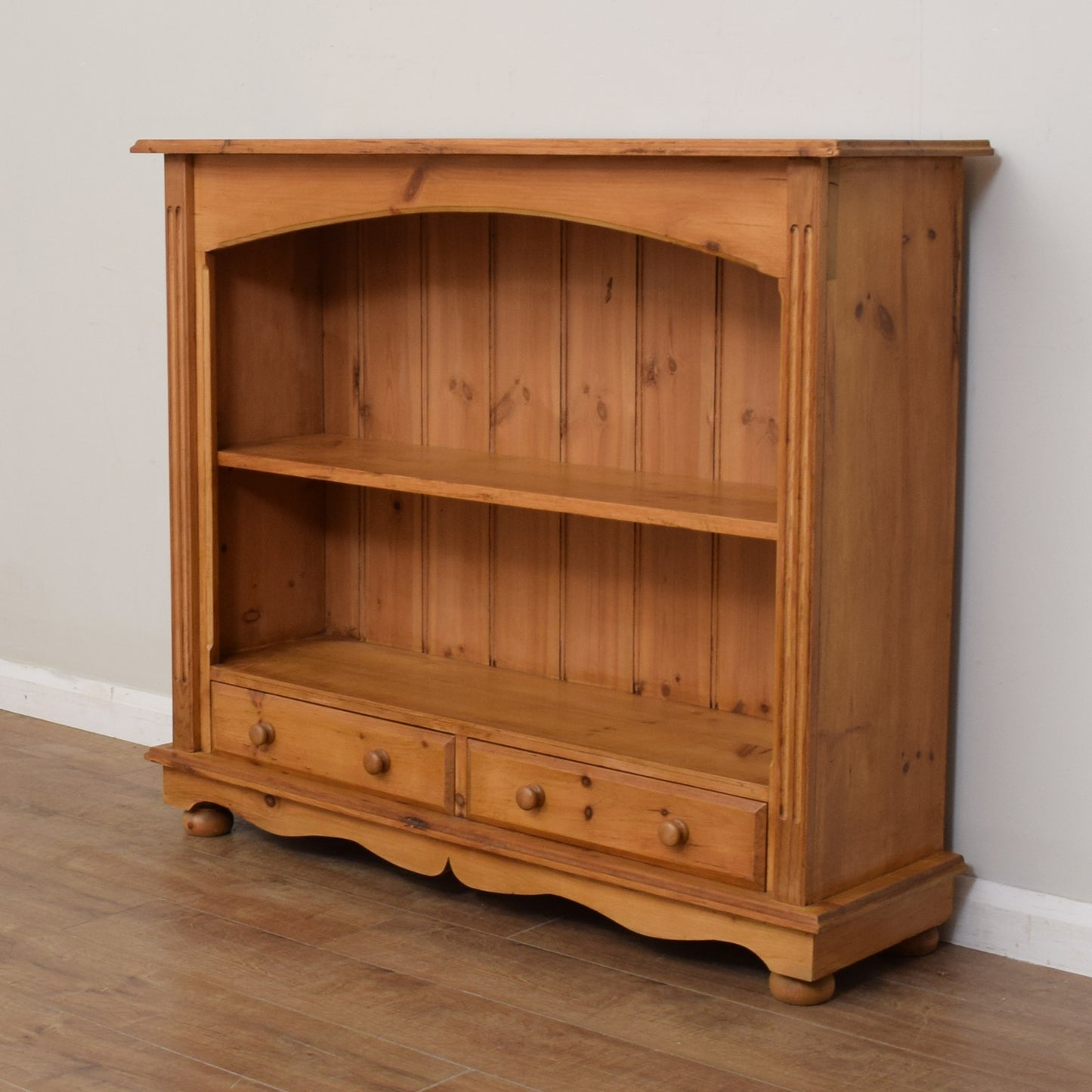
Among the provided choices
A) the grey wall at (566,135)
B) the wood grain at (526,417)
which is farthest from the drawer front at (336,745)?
the grey wall at (566,135)

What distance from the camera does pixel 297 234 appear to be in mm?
3240

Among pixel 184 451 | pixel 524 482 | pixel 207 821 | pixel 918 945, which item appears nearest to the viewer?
pixel 918 945

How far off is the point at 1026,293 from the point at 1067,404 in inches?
6.9

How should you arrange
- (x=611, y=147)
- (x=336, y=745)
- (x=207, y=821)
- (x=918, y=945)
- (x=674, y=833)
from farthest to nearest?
(x=207, y=821) → (x=336, y=745) → (x=918, y=945) → (x=674, y=833) → (x=611, y=147)

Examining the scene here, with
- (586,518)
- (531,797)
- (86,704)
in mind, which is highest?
(586,518)

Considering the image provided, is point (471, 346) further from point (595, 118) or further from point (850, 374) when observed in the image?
point (850, 374)

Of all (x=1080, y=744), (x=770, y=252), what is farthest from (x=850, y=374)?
(x=1080, y=744)

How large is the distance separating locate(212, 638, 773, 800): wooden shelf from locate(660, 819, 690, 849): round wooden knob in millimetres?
62

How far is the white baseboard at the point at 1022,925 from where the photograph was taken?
8.54 ft

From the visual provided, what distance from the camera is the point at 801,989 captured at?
8.08ft

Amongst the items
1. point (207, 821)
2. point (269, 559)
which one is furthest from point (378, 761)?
point (269, 559)

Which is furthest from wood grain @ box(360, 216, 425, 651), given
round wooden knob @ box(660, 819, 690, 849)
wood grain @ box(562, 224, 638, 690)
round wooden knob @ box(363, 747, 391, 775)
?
round wooden knob @ box(660, 819, 690, 849)

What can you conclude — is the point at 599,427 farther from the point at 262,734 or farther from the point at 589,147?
the point at 262,734

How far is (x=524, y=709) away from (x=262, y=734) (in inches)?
19.4
